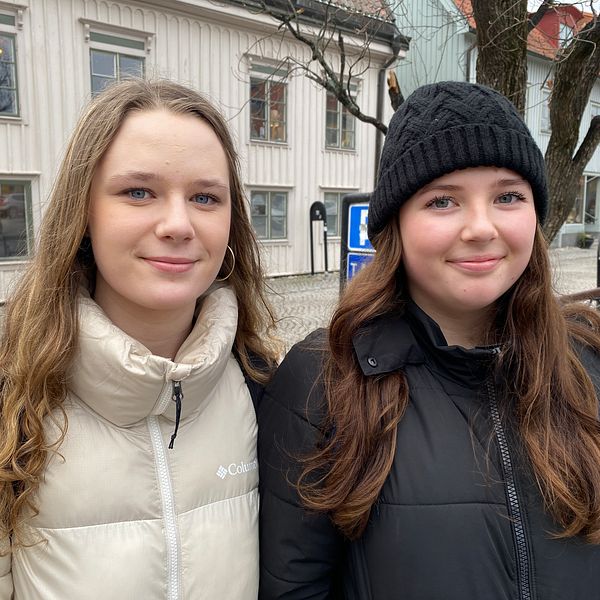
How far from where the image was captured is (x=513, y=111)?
1525 millimetres

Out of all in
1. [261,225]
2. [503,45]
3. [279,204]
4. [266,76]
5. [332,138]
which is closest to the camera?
[503,45]

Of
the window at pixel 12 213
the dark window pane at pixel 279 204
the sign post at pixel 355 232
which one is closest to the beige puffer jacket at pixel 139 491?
the sign post at pixel 355 232

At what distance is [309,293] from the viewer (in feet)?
37.6

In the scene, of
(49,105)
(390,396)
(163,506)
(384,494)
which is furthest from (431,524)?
(49,105)

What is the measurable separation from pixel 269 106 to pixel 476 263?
473 inches

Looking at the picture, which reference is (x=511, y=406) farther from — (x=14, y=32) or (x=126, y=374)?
(x=14, y=32)

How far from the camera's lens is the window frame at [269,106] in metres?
12.2

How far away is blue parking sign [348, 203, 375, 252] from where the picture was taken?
14.9 feet

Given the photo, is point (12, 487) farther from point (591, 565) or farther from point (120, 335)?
point (591, 565)

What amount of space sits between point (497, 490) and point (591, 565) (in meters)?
0.27

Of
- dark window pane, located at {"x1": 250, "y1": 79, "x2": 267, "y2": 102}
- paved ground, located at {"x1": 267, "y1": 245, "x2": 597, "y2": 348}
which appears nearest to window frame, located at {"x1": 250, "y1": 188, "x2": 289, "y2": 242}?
paved ground, located at {"x1": 267, "y1": 245, "x2": 597, "y2": 348}

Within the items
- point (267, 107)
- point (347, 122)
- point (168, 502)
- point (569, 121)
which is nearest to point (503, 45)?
point (569, 121)

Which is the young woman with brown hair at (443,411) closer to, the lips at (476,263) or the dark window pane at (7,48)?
the lips at (476,263)

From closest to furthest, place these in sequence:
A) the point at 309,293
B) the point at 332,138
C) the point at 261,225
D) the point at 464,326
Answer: the point at 464,326 → the point at 309,293 → the point at 261,225 → the point at 332,138
